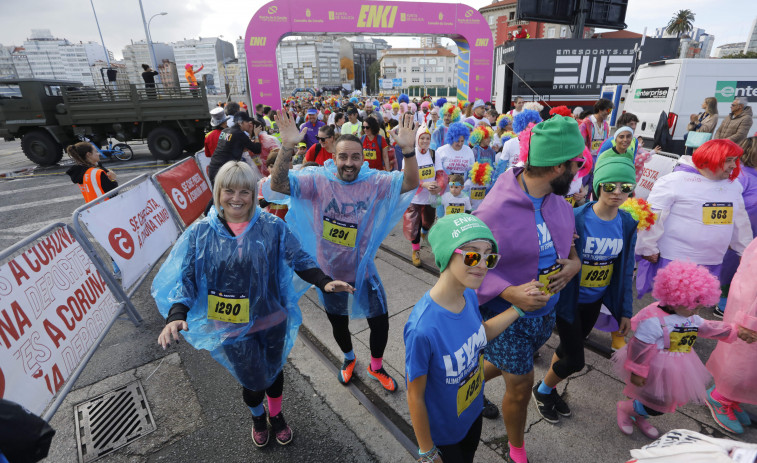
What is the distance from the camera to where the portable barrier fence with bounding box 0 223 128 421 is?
2260 millimetres

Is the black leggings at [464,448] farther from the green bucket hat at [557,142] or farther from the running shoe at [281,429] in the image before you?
the green bucket hat at [557,142]

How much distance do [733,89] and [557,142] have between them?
958 centimetres

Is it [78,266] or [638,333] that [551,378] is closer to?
[638,333]

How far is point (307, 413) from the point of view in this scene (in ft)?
8.95

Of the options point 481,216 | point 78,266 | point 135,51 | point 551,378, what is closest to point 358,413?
point 551,378

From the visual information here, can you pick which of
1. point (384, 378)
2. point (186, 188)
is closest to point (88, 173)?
point (186, 188)

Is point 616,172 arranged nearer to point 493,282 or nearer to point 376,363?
point 493,282

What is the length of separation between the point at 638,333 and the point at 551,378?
63 cm

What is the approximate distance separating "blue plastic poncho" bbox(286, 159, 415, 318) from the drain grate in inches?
62.2

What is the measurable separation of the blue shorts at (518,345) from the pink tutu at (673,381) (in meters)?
0.79

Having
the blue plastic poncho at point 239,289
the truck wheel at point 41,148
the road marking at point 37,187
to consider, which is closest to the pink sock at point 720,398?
the blue plastic poncho at point 239,289

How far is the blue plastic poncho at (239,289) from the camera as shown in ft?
6.52

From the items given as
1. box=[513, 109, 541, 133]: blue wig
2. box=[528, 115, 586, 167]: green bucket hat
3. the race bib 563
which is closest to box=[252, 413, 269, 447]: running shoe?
box=[528, 115, 586, 167]: green bucket hat

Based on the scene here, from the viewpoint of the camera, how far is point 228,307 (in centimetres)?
207
